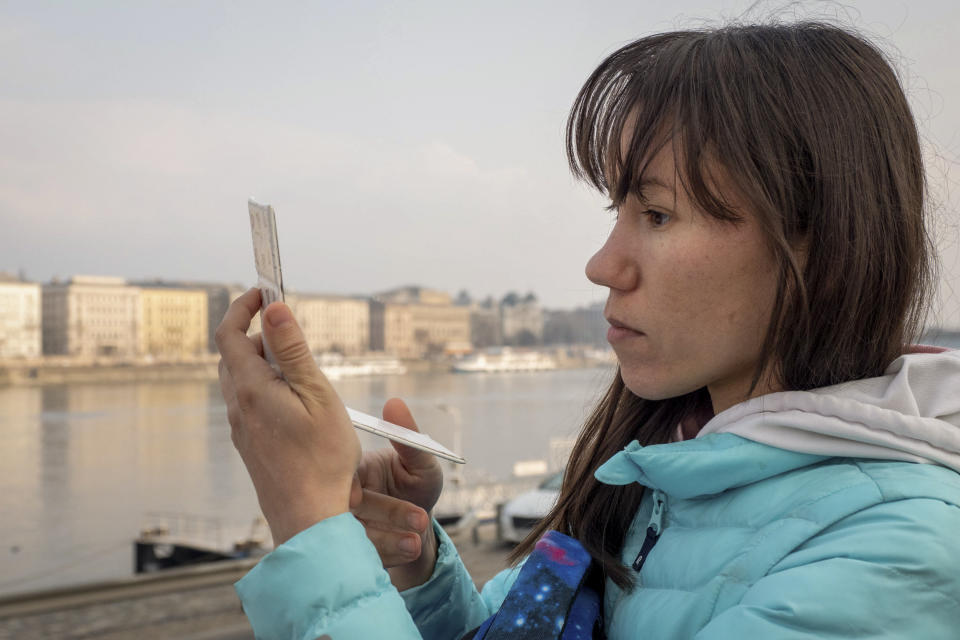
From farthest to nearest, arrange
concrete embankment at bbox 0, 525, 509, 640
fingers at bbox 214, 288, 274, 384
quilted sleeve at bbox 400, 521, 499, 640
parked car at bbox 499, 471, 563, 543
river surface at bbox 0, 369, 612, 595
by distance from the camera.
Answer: river surface at bbox 0, 369, 612, 595 → parked car at bbox 499, 471, 563, 543 → concrete embankment at bbox 0, 525, 509, 640 → quilted sleeve at bbox 400, 521, 499, 640 → fingers at bbox 214, 288, 274, 384

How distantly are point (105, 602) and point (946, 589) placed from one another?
821cm

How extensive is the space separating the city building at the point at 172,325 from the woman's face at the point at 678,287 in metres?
45.9

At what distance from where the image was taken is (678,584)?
66 cm

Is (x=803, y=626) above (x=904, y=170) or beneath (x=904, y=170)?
beneath

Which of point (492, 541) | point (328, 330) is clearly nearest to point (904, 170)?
point (492, 541)

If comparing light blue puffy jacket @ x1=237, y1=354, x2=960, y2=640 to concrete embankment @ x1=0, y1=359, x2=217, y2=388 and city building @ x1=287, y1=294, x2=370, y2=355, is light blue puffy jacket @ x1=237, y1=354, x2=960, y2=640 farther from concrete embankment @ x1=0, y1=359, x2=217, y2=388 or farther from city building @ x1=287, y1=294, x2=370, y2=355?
concrete embankment @ x1=0, y1=359, x2=217, y2=388

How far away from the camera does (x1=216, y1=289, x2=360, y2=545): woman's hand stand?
0.62 metres

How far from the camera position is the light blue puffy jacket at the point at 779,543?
1.78ft

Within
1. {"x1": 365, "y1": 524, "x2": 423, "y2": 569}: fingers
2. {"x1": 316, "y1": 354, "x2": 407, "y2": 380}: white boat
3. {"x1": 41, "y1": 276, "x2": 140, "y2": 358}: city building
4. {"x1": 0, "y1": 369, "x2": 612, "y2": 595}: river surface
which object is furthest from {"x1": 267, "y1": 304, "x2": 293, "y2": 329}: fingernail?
{"x1": 41, "y1": 276, "x2": 140, "y2": 358}: city building

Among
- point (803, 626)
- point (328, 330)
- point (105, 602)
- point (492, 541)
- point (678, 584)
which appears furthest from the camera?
point (328, 330)

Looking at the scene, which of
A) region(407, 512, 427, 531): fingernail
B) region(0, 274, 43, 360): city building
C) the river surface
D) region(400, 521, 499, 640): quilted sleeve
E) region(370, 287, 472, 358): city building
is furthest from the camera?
region(370, 287, 472, 358): city building

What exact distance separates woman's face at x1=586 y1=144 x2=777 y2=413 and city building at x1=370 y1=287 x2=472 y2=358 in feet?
148

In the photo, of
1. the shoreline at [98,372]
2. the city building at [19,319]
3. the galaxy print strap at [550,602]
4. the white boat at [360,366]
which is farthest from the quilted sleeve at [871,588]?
the city building at [19,319]

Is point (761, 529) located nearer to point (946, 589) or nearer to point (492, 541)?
point (946, 589)
